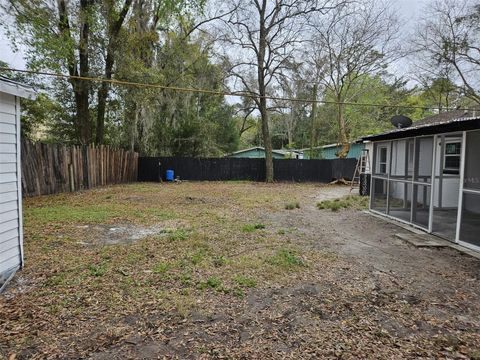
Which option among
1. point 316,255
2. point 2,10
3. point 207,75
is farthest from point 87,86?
point 316,255

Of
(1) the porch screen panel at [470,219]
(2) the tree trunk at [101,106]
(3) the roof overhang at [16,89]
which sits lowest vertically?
(1) the porch screen panel at [470,219]

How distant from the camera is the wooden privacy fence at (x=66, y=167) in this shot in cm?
842

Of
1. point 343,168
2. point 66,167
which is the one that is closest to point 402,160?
point 66,167

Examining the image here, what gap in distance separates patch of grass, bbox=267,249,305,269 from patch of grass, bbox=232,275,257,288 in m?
0.57

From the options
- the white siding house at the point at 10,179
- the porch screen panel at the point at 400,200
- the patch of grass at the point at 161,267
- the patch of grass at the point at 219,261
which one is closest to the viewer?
the white siding house at the point at 10,179

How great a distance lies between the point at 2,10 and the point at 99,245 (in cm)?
822

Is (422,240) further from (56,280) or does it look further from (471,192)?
(56,280)

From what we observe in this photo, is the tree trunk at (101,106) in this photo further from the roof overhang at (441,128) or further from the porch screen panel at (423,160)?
the porch screen panel at (423,160)

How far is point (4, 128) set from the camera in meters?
3.14

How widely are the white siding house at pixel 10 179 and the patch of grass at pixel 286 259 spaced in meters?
2.87

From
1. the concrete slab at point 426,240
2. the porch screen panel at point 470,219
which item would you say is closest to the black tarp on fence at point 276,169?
the concrete slab at point 426,240

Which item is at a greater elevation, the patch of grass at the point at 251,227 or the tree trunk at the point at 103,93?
the tree trunk at the point at 103,93

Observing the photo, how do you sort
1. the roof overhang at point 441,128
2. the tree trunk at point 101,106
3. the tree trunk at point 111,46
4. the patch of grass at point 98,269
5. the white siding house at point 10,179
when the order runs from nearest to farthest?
the white siding house at point 10,179
the patch of grass at point 98,269
the roof overhang at point 441,128
the tree trunk at point 111,46
the tree trunk at point 101,106

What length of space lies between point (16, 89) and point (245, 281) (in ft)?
10.1
